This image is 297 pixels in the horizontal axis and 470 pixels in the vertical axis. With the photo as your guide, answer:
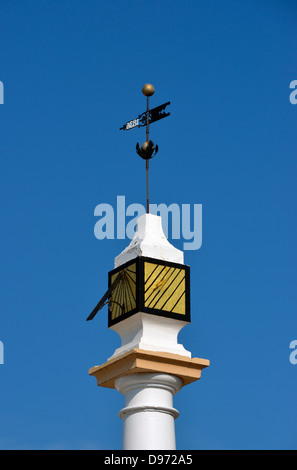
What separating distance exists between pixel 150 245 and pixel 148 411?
3.49 metres

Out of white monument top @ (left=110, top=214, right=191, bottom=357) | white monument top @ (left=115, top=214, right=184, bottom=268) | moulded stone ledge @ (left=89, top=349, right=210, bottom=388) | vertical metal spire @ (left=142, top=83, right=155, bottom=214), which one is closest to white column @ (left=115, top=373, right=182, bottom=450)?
moulded stone ledge @ (left=89, top=349, right=210, bottom=388)

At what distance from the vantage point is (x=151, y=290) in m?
26.2

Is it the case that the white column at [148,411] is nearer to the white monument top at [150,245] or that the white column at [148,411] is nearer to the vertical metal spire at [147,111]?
the white monument top at [150,245]

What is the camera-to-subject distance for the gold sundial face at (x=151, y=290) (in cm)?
2614

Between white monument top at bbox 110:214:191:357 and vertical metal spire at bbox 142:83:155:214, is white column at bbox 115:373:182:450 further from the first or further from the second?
vertical metal spire at bbox 142:83:155:214

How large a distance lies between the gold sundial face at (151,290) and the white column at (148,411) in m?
1.32

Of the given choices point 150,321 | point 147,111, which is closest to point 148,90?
point 147,111

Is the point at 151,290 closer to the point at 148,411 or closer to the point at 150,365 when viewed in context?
the point at 150,365

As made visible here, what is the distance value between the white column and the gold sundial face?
1.32 meters

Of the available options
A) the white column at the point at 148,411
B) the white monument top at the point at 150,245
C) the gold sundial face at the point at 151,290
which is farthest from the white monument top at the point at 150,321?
the white column at the point at 148,411
